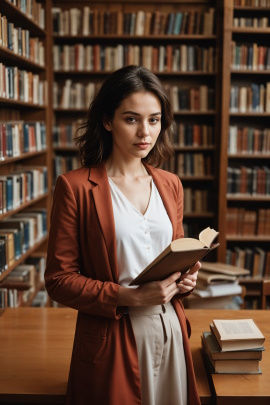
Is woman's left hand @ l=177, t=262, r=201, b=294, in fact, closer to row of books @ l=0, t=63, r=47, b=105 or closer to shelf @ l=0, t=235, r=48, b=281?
shelf @ l=0, t=235, r=48, b=281

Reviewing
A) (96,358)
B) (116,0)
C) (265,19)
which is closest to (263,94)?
(265,19)

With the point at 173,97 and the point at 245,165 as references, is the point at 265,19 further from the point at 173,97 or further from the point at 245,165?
the point at 245,165

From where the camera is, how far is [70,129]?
14.9ft

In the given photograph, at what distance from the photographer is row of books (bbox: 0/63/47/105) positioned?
296 centimetres

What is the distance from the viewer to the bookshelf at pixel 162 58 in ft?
14.4

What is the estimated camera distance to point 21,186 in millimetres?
3443

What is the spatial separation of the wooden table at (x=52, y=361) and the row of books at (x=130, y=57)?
265cm

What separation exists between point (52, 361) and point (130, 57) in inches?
123

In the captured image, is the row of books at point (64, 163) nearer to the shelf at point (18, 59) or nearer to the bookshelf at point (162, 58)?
the bookshelf at point (162, 58)

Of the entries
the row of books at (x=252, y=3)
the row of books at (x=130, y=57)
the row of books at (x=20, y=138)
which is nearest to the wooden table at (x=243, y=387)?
the row of books at (x=20, y=138)

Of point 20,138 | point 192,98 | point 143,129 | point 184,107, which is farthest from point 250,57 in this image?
point 143,129

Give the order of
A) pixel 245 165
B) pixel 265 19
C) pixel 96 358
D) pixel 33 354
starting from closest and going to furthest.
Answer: pixel 96 358 < pixel 33 354 < pixel 265 19 < pixel 245 165

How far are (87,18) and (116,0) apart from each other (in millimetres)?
354

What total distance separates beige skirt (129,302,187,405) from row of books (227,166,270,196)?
3.06 meters
